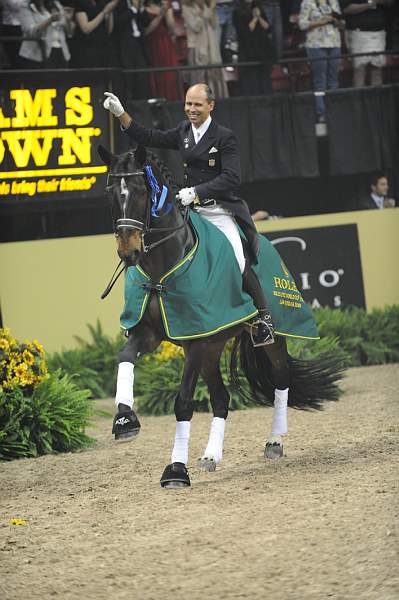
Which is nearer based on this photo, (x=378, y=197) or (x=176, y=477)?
(x=176, y=477)

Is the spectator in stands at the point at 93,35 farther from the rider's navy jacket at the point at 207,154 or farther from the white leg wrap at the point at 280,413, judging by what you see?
the white leg wrap at the point at 280,413

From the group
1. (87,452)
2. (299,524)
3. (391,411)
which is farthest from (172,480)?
(391,411)

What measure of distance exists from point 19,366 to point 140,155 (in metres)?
3.03

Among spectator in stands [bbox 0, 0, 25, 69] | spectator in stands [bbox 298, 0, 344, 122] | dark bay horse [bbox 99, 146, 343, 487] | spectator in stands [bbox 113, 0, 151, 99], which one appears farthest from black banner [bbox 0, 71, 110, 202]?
dark bay horse [bbox 99, 146, 343, 487]

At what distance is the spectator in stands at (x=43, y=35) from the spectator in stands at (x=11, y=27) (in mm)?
74

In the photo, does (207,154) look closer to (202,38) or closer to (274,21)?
(202,38)

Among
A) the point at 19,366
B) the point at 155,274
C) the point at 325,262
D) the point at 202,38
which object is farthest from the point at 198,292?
the point at 202,38

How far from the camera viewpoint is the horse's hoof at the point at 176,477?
687cm

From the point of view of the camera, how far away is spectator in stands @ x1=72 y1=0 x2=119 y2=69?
14086 mm

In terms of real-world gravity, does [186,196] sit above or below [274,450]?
above

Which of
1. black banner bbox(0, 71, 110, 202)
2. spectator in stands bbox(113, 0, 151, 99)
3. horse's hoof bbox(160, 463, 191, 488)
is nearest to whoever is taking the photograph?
horse's hoof bbox(160, 463, 191, 488)

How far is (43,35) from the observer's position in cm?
1385

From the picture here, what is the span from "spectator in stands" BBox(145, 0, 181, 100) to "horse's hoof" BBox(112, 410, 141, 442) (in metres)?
8.90

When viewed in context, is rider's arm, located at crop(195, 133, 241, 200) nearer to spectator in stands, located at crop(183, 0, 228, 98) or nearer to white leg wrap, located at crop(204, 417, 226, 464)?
white leg wrap, located at crop(204, 417, 226, 464)
